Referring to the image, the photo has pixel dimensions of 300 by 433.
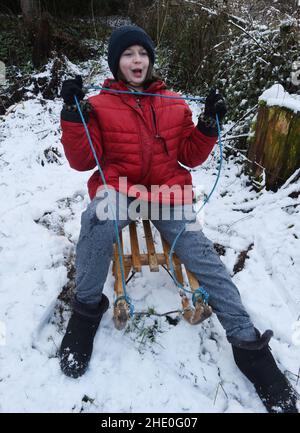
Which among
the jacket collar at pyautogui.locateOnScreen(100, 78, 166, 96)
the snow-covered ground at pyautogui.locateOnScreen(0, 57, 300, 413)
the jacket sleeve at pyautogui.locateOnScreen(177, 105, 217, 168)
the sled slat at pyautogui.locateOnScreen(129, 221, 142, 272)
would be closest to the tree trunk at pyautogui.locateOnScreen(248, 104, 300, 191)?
the snow-covered ground at pyautogui.locateOnScreen(0, 57, 300, 413)

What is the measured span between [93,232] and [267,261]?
4.50ft

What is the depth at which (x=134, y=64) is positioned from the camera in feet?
6.97

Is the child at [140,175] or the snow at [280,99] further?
the snow at [280,99]

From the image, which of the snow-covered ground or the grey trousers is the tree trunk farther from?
the grey trousers

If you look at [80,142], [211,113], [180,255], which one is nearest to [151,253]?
[180,255]

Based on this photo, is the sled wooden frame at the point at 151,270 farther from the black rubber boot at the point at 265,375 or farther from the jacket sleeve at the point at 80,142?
the jacket sleeve at the point at 80,142

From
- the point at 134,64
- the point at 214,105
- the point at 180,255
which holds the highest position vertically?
the point at 134,64

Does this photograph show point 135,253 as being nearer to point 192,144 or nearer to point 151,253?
point 151,253

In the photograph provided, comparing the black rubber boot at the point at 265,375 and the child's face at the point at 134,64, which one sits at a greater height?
the child's face at the point at 134,64

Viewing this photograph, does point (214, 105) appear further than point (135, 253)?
No

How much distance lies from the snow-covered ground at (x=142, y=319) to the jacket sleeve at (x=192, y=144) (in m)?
0.77

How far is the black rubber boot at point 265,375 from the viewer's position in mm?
1730

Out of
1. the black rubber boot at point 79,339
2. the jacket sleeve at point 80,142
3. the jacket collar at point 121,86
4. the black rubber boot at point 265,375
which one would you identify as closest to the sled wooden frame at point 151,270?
the black rubber boot at point 79,339

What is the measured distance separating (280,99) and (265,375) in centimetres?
218
